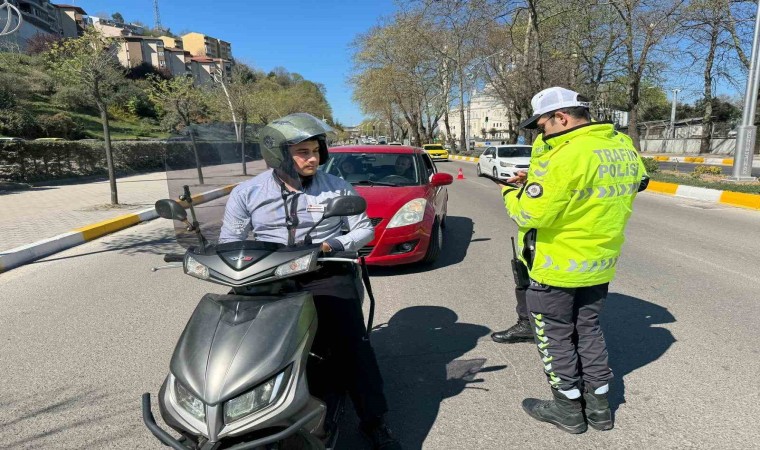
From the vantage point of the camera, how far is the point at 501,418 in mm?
2674

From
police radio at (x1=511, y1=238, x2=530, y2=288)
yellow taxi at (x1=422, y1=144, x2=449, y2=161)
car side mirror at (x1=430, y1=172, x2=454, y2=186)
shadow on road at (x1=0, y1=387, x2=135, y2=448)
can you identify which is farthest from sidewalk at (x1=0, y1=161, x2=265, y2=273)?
yellow taxi at (x1=422, y1=144, x2=449, y2=161)

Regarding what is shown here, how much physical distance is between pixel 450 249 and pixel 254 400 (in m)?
5.46

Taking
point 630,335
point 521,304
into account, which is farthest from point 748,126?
point 521,304

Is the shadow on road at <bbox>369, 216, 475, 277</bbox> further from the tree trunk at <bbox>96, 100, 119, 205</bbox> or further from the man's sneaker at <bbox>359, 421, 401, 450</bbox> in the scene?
the tree trunk at <bbox>96, 100, 119, 205</bbox>

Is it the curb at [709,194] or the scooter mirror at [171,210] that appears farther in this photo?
the curb at [709,194]

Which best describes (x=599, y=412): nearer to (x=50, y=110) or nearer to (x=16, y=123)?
(x=16, y=123)

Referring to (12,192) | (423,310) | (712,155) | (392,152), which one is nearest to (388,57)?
(712,155)

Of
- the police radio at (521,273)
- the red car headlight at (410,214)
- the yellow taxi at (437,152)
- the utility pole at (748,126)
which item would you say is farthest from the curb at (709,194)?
the yellow taxi at (437,152)

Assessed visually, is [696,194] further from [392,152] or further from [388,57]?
[388,57]

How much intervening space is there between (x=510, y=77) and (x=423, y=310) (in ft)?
98.1

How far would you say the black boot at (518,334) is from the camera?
3625 millimetres

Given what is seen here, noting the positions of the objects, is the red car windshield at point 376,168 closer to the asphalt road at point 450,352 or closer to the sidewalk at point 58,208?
the asphalt road at point 450,352

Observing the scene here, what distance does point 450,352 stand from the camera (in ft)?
→ 11.5

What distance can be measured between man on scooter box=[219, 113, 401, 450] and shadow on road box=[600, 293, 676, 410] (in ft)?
5.07
